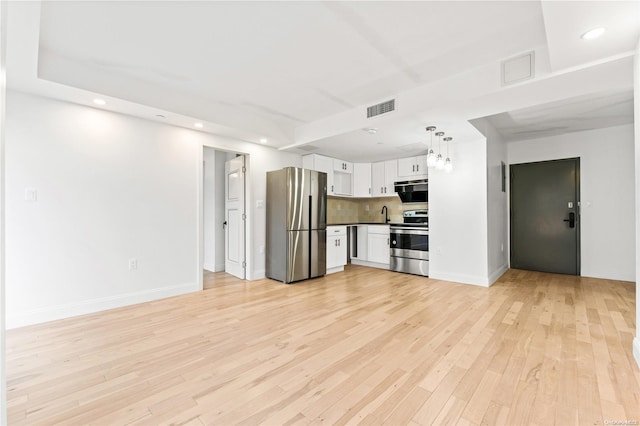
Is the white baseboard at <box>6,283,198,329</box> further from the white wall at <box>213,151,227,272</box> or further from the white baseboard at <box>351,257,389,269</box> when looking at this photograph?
the white baseboard at <box>351,257,389,269</box>

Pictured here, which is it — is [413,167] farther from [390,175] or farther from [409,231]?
[409,231]

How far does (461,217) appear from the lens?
4469 mm

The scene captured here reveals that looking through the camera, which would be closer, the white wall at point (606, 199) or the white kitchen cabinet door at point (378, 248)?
the white wall at point (606, 199)

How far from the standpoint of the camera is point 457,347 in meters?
2.28

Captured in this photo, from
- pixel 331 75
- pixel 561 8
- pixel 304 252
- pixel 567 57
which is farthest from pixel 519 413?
pixel 304 252

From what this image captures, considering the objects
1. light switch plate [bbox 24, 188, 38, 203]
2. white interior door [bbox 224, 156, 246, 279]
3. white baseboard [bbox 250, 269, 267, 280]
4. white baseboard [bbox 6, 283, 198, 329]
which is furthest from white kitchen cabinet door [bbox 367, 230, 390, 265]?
light switch plate [bbox 24, 188, 38, 203]

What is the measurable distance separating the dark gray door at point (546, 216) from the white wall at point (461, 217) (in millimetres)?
1648

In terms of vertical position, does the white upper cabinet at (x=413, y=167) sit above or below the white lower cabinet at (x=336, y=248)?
above

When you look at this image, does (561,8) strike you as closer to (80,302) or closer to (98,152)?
(98,152)

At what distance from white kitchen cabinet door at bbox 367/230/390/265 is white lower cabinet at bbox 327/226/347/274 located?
0.61 m

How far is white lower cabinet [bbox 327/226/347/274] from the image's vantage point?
5.20 metres

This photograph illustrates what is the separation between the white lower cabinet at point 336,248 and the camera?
5.20 metres

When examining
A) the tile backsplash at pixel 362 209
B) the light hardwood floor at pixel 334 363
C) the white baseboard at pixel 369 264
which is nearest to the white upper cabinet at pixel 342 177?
the tile backsplash at pixel 362 209

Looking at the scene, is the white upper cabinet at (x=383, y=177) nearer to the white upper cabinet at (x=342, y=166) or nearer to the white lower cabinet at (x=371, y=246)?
the white upper cabinet at (x=342, y=166)
